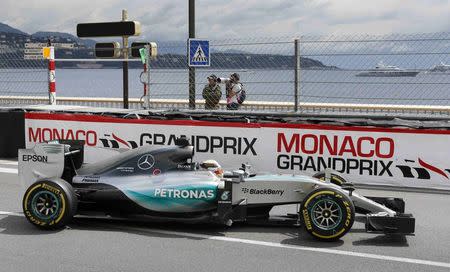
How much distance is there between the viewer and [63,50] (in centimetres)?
1409

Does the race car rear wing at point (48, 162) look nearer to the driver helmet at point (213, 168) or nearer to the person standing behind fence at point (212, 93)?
the driver helmet at point (213, 168)

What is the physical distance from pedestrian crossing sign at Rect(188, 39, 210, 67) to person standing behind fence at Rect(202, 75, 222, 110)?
0.51m

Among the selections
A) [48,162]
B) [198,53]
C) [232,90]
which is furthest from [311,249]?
[232,90]

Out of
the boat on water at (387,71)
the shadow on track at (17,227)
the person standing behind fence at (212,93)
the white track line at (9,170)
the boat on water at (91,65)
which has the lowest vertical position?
the shadow on track at (17,227)

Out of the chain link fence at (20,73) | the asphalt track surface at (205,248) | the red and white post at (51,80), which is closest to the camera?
the asphalt track surface at (205,248)

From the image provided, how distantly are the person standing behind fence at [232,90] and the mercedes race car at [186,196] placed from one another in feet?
16.7

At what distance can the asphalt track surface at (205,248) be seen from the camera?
5.80m

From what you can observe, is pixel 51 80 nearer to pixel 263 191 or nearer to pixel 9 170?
pixel 9 170

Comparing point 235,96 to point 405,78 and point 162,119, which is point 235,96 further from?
point 405,78

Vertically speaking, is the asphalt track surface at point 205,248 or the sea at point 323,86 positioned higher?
the sea at point 323,86

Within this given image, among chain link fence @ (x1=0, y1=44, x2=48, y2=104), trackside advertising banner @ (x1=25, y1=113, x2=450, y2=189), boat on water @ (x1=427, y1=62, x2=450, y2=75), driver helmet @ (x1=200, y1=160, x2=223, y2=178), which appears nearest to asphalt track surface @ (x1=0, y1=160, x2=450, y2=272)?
driver helmet @ (x1=200, y1=160, x2=223, y2=178)

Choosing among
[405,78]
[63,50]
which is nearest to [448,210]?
[405,78]

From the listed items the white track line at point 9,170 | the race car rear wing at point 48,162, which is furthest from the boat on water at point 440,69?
the white track line at point 9,170

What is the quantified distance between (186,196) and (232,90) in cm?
597
